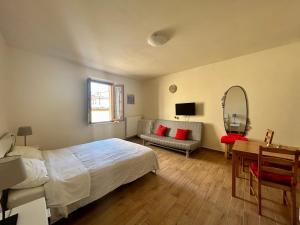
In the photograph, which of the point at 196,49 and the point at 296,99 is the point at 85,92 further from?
the point at 296,99

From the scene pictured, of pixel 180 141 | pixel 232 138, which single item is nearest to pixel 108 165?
pixel 180 141

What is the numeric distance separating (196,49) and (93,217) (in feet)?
10.8

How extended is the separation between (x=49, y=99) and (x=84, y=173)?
2.32 metres

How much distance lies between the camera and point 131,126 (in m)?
5.02

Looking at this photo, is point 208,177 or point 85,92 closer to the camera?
point 208,177

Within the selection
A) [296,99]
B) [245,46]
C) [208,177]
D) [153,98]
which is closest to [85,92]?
[153,98]

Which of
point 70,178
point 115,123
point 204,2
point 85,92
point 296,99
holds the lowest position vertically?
point 70,178

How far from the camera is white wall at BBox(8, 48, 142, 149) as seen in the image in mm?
2621

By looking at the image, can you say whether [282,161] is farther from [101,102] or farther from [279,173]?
[101,102]

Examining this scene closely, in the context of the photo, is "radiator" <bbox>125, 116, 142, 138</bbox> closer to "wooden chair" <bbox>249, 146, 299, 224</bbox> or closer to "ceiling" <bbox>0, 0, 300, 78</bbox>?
"ceiling" <bbox>0, 0, 300, 78</bbox>

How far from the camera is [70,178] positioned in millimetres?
1523

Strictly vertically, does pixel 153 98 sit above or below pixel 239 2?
below

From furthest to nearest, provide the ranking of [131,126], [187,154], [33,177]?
[131,126]
[187,154]
[33,177]

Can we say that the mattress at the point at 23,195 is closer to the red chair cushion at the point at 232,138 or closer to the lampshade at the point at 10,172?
the lampshade at the point at 10,172
